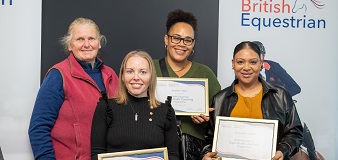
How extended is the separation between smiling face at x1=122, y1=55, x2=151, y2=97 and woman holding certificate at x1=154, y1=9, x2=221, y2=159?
28.4 inches

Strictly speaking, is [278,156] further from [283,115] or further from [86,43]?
[86,43]

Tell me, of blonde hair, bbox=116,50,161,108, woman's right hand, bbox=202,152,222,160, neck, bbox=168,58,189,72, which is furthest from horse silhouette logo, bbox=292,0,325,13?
blonde hair, bbox=116,50,161,108

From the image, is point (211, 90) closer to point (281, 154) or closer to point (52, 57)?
point (281, 154)

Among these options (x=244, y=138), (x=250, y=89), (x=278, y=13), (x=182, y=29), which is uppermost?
(x=278, y=13)

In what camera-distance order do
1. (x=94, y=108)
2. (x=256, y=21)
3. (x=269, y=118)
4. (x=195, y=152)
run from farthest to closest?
1. (x=256, y=21)
2. (x=195, y=152)
3. (x=269, y=118)
4. (x=94, y=108)

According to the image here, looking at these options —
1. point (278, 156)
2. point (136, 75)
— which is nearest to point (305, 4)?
point (278, 156)

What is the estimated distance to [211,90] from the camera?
369 cm

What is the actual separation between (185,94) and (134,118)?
81 cm

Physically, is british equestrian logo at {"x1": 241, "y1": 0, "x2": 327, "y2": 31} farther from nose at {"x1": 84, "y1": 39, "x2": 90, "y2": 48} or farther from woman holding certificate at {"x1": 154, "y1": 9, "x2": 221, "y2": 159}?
nose at {"x1": 84, "y1": 39, "x2": 90, "y2": 48}

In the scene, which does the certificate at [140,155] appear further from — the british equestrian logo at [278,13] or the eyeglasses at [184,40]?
the british equestrian logo at [278,13]

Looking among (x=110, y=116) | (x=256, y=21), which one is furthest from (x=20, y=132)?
(x=256, y=21)

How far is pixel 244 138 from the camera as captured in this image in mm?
3213

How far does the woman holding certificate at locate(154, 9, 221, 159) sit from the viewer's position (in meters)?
3.55

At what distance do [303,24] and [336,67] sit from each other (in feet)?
1.99
